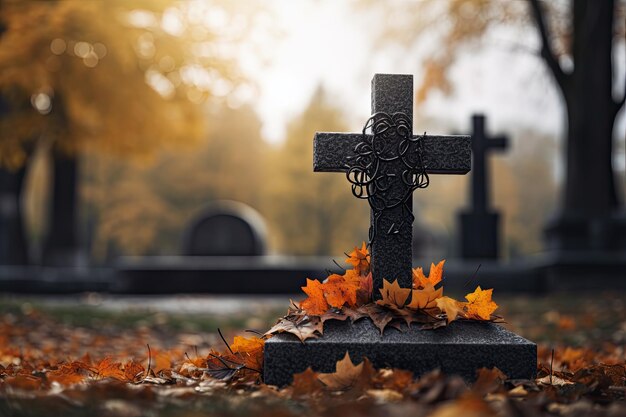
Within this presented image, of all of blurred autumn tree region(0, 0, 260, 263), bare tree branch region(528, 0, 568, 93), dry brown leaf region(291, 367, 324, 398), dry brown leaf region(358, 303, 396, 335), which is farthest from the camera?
bare tree branch region(528, 0, 568, 93)

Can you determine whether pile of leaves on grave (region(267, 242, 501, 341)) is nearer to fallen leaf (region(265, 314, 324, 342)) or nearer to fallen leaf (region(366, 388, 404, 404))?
fallen leaf (region(265, 314, 324, 342))

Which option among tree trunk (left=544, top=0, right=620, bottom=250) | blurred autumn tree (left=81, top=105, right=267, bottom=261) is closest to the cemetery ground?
tree trunk (left=544, top=0, right=620, bottom=250)

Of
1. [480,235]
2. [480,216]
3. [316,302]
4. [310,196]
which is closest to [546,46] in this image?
[480,216]

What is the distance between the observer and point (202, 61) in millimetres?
11781

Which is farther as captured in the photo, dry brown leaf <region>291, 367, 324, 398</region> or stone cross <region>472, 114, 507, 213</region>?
stone cross <region>472, 114, 507, 213</region>

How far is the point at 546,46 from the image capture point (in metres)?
14.1

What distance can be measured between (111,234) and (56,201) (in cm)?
1196

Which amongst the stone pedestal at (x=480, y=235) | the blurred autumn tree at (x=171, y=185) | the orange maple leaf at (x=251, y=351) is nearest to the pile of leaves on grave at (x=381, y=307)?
the orange maple leaf at (x=251, y=351)

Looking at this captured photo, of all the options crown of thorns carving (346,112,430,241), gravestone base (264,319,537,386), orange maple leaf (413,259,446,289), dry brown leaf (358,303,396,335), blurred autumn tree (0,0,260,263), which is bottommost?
gravestone base (264,319,537,386)

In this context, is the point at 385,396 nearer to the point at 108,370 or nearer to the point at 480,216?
the point at 108,370

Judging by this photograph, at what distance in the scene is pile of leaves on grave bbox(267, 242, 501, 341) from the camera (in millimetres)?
3412

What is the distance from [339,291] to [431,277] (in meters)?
0.53

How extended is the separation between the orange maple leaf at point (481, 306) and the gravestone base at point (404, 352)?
21 centimetres

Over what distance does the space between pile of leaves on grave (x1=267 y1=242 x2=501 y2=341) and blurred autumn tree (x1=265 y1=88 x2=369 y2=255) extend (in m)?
24.0
